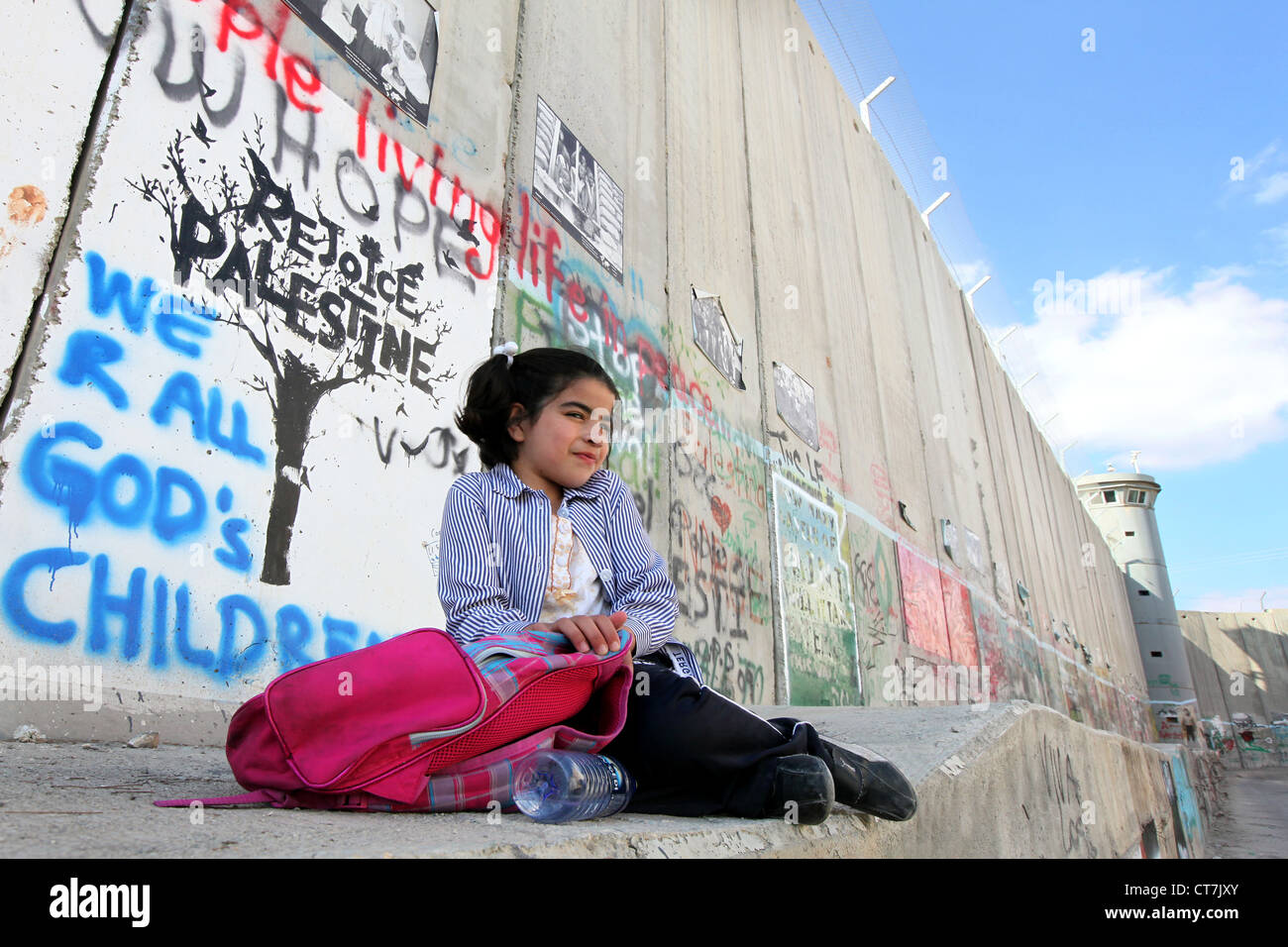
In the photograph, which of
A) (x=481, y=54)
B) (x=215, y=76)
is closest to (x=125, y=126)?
(x=215, y=76)

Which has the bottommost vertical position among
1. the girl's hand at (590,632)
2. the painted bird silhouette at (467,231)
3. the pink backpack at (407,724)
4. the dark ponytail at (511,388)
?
the pink backpack at (407,724)

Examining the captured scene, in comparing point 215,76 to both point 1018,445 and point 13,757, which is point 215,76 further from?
point 1018,445

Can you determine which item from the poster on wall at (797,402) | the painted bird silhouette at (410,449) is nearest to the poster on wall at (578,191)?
the painted bird silhouette at (410,449)

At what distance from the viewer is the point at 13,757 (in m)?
1.79

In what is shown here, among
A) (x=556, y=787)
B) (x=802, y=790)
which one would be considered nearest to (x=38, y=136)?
(x=556, y=787)

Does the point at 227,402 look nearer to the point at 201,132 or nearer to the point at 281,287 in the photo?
the point at 281,287

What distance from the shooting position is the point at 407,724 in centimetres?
135

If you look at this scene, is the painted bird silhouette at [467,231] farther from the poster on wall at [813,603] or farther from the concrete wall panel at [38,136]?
the poster on wall at [813,603]

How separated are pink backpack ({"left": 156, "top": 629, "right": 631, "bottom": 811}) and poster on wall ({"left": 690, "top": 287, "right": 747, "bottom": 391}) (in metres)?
4.48

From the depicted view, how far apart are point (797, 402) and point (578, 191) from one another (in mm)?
3289

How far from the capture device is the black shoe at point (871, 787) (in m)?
1.68

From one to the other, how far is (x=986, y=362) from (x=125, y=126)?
16958 millimetres

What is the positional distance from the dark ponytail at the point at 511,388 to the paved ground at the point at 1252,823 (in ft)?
32.4
